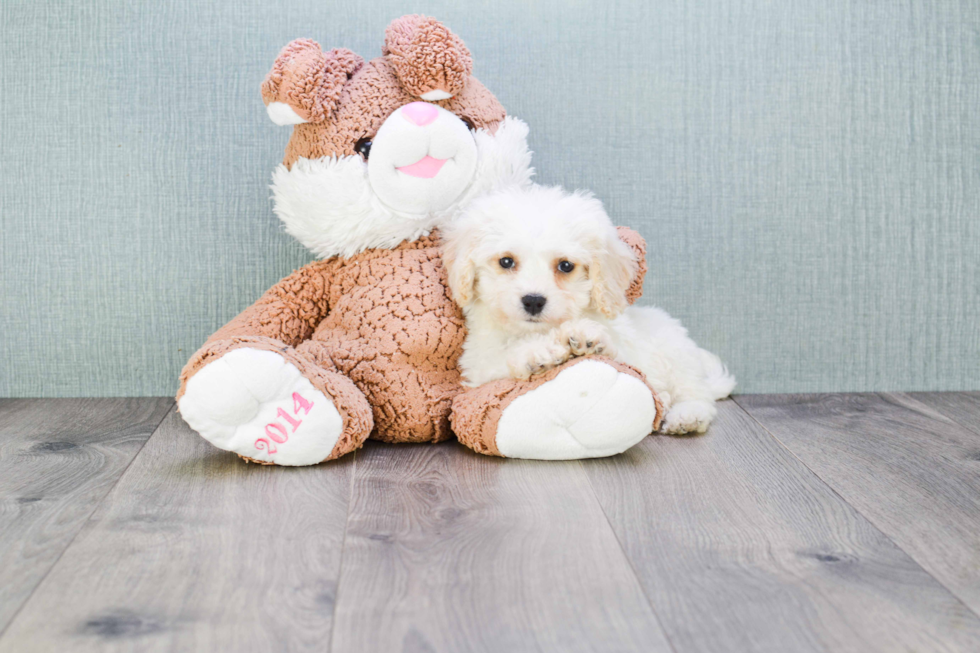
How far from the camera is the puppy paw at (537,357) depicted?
50.4 inches

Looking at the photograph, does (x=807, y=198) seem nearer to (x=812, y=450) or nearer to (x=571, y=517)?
(x=812, y=450)

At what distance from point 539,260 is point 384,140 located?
0.33 m

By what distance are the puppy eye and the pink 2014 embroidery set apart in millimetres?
451

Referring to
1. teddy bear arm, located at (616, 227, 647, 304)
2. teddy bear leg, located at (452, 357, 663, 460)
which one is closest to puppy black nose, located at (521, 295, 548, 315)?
teddy bear leg, located at (452, 357, 663, 460)

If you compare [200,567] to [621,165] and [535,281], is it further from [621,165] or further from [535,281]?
[621,165]

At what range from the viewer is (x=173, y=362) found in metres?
1.76

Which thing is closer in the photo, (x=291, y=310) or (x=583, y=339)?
(x=583, y=339)

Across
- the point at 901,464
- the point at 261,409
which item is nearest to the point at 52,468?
the point at 261,409

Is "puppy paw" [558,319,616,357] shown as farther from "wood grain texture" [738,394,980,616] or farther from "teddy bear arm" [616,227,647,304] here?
"wood grain texture" [738,394,980,616]

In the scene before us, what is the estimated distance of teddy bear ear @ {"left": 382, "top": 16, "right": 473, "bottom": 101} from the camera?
4.52 feet

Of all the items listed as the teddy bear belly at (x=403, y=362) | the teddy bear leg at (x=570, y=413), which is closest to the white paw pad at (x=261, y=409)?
the teddy bear belly at (x=403, y=362)

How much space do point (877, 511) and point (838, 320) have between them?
0.79m

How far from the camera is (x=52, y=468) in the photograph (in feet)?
4.23

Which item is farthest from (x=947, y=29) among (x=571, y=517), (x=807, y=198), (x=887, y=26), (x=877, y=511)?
(x=571, y=517)
